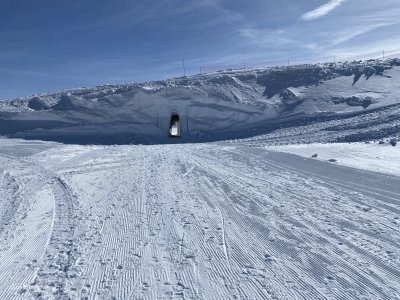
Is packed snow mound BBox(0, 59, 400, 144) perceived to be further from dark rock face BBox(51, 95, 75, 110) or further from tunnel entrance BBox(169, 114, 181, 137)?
tunnel entrance BBox(169, 114, 181, 137)

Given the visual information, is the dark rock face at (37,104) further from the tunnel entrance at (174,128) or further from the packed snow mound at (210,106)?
the tunnel entrance at (174,128)

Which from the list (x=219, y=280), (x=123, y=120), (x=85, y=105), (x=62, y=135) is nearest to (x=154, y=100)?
(x=123, y=120)

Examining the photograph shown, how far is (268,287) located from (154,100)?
38196 millimetres

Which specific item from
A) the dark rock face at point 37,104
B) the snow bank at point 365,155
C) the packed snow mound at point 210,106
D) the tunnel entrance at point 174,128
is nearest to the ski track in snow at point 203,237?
the snow bank at point 365,155

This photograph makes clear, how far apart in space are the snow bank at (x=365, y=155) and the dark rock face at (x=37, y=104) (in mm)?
31729

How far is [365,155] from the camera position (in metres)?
17.3

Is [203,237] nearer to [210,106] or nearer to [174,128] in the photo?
[174,128]

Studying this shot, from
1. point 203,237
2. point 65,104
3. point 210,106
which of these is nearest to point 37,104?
point 65,104

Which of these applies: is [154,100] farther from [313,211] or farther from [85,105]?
[313,211]

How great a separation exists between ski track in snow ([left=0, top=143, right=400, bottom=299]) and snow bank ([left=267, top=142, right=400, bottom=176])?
174cm

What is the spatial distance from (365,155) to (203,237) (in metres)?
12.6

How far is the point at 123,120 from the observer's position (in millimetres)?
40312

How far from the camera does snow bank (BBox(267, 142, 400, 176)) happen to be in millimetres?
13953

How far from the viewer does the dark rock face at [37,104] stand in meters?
43.8
